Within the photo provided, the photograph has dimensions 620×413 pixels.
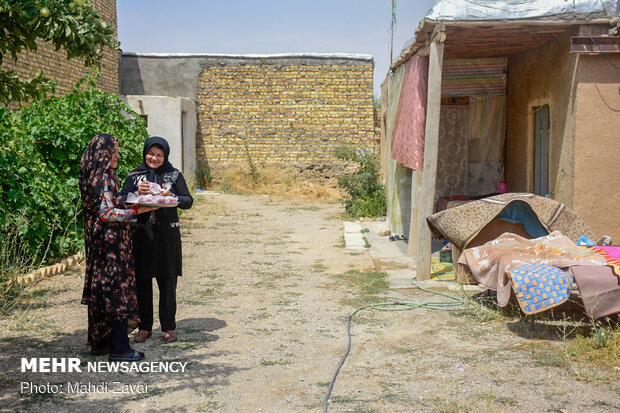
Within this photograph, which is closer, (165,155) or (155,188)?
(155,188)

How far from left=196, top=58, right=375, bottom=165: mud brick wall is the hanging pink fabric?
9638 mm

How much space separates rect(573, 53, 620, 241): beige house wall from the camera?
653 centimetres

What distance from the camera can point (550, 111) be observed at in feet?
24.9

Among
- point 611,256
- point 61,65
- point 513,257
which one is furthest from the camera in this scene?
point 61,65

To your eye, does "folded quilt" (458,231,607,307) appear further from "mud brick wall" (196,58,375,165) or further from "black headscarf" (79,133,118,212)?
"mud brick wall" (196,58,375,165)

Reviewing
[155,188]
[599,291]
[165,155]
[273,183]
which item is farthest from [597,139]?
[273,183]

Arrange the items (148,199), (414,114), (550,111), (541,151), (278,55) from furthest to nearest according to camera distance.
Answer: (278,55) → (541,151) → (414,114) → (550,111) → (148,199)

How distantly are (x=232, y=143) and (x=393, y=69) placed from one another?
8.96m

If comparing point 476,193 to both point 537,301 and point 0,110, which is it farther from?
point 0,110

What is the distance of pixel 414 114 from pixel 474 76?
8.09ft

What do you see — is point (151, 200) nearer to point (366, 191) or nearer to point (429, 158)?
point (429, 158)

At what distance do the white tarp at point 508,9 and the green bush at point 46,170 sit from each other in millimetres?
4712

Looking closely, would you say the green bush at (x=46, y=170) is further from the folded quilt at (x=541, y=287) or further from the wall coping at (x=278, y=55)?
the wall coping at (x=278, y=55)

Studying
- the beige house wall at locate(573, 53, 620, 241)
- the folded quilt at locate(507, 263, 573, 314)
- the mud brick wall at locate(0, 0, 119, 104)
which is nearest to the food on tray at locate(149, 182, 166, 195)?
the folded quilt at locate(507, 263, 573, 314)
